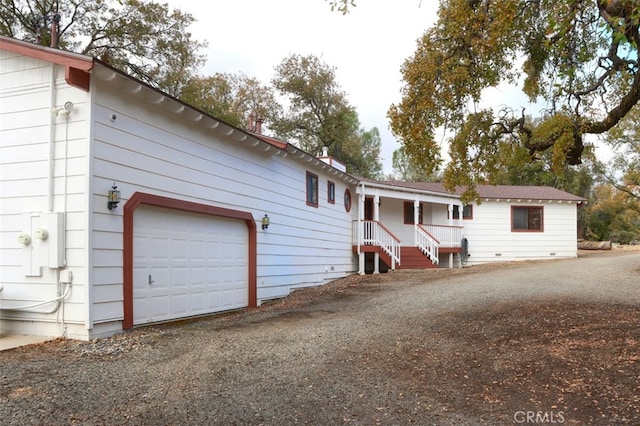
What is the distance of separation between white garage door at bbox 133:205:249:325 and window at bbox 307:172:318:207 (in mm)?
3670

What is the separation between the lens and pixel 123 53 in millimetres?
21297

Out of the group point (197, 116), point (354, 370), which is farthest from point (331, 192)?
point (354, 370)

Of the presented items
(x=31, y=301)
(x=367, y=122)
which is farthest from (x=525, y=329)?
(x=367, y=122)

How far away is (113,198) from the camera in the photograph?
6.86 m

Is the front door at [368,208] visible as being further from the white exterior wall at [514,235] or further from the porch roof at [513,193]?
the white exterior wall at [514,235]

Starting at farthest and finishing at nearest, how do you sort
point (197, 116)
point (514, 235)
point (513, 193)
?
point (513, 193) < point (514, 235) < point (197, 116)

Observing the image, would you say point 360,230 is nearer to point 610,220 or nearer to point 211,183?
point 211,183

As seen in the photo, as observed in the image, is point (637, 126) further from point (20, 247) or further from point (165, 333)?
point (20, 247)

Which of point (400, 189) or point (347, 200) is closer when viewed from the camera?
point (347, 200)

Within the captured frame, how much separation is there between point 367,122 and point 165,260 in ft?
113

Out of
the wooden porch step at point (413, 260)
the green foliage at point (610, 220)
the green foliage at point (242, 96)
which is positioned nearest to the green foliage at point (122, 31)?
the green foliage at point (242, 96)

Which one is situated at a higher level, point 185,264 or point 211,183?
point 211,183

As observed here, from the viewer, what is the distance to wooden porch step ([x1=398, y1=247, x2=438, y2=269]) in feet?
58.0

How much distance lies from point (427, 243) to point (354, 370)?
47.3 ft
